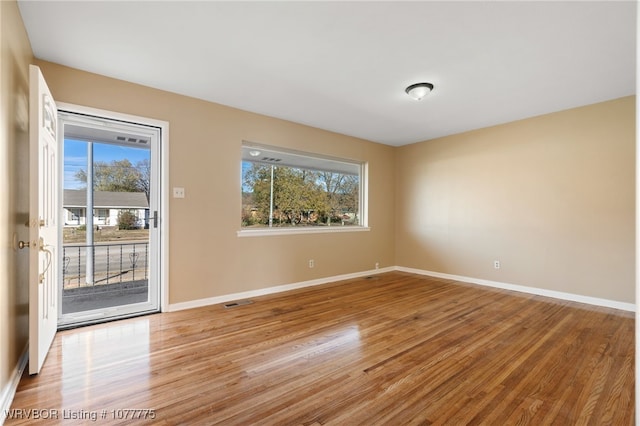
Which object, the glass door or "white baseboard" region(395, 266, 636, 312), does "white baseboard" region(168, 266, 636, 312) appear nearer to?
"white baseboard" region(395, 266, 636, 312)

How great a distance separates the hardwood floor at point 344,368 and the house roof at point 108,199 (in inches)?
48.3

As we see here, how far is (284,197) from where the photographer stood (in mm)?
4688

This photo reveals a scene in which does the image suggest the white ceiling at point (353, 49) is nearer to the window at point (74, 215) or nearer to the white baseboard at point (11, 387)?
the window at point (74, 215)

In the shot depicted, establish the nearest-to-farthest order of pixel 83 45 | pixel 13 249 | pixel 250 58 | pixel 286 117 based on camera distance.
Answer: pixel 13 249, pixel 83 45, pixel 250 58, pixel 286 117

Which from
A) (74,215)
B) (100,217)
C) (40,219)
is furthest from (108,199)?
(40,219)

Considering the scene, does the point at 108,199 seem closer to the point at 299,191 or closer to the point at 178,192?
the point at 178,192

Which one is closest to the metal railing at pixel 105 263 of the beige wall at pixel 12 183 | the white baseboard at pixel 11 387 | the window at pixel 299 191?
the beige wall at pixel 12 183

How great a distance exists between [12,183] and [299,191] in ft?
11.0

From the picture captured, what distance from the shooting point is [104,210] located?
10.6 ft

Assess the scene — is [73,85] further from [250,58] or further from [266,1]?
[266,1]

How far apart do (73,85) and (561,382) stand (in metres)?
4.76

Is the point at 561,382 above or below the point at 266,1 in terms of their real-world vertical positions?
below

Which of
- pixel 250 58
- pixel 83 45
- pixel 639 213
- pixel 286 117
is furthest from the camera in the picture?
pixel 286 117

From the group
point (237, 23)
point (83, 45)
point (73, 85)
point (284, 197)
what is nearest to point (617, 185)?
point (284, 197)
